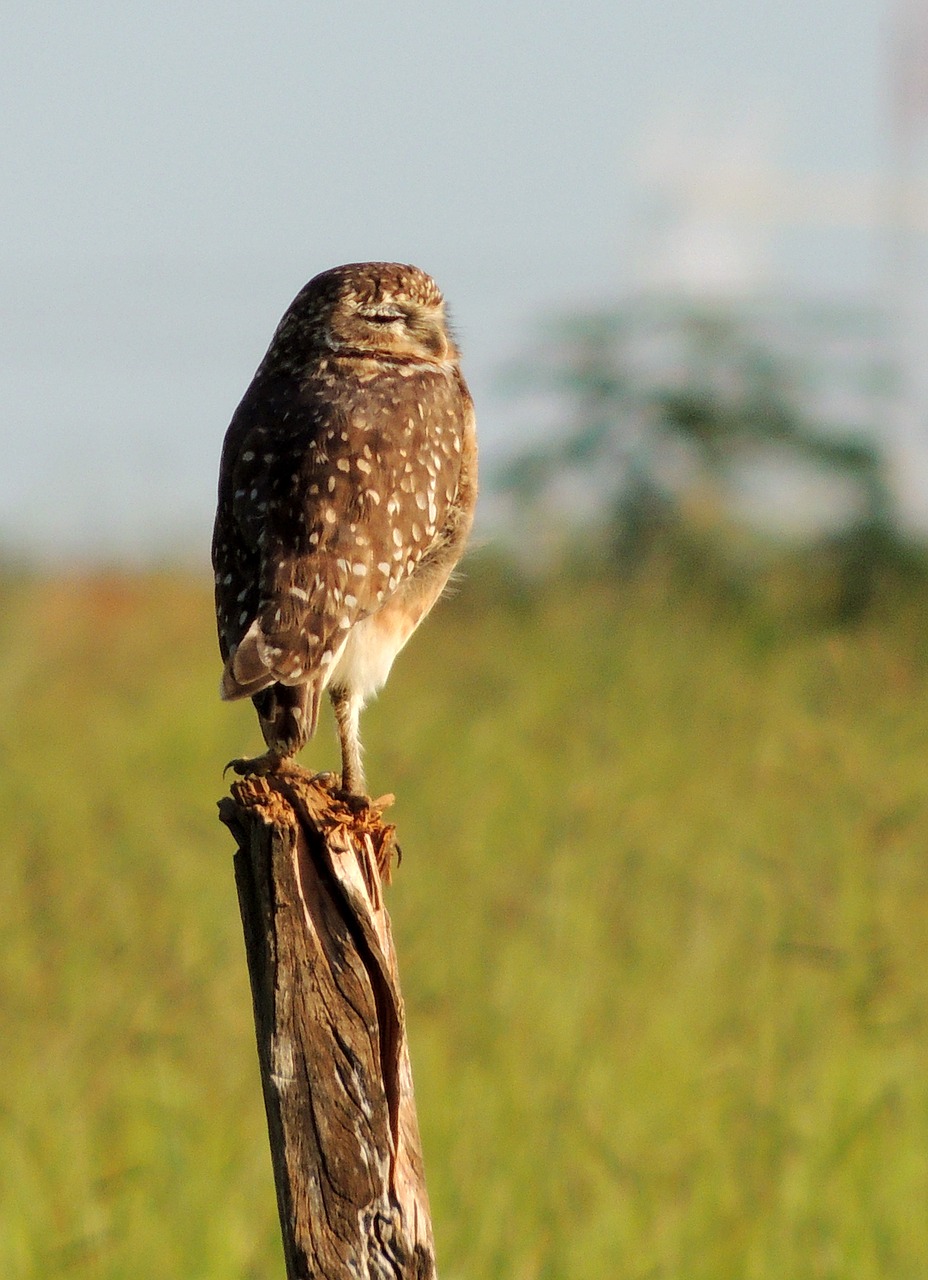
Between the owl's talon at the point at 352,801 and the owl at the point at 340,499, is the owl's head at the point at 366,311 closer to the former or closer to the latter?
the owl at the point at 340,499

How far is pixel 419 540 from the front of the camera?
384 cm

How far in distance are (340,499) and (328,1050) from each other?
1378 mm

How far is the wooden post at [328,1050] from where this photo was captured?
101 inches

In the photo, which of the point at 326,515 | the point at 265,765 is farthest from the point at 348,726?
the point at 265,765

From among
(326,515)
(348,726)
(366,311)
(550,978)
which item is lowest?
(550,978)

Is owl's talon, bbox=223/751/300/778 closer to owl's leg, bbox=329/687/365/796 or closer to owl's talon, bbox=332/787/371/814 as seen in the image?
owl's talon, bbox=332/787/371/814

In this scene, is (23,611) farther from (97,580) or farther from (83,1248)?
(83,1248)

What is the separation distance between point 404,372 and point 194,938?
2062 mm

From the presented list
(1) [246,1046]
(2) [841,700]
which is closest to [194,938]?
(1) [246,1046]

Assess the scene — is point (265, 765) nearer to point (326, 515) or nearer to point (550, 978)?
point (326, 515)

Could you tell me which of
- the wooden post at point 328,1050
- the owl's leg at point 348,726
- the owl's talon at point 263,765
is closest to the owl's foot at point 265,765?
Result: the owl's talon at point 263,765

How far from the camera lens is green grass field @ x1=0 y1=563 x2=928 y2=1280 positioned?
408cm

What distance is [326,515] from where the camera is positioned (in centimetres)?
360

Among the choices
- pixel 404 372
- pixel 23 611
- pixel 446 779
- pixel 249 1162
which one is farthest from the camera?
pixel 23 611
